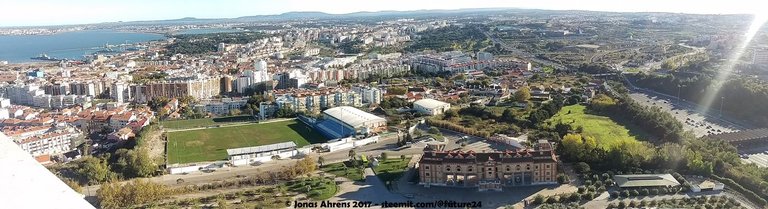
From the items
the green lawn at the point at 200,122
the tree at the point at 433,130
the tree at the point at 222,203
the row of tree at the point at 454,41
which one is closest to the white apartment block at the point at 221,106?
the green lawn at the point at 200,122

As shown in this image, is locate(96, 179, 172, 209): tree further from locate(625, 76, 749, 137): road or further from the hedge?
locate(625, 76, 749, 137): road

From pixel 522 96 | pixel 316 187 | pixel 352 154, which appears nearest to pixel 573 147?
pixel 352 154

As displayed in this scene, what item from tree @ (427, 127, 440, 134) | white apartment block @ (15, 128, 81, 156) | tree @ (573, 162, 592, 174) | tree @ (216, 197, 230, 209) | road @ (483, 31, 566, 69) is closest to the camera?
tree @ (216, 197, 230, 209)

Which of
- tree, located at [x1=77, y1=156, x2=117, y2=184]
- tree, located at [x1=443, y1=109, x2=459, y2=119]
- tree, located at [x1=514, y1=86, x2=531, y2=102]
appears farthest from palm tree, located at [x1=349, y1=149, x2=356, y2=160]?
tree, located at [x1=514, y1=86, x2=531, y2=102]

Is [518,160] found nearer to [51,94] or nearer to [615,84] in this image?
[615,84]

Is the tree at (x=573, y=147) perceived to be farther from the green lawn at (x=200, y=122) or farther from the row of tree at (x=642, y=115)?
the green lawn at (x=200, y=122)

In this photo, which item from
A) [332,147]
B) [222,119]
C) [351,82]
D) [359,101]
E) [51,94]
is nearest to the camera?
[332,147]

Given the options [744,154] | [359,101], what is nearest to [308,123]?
[359,101]
